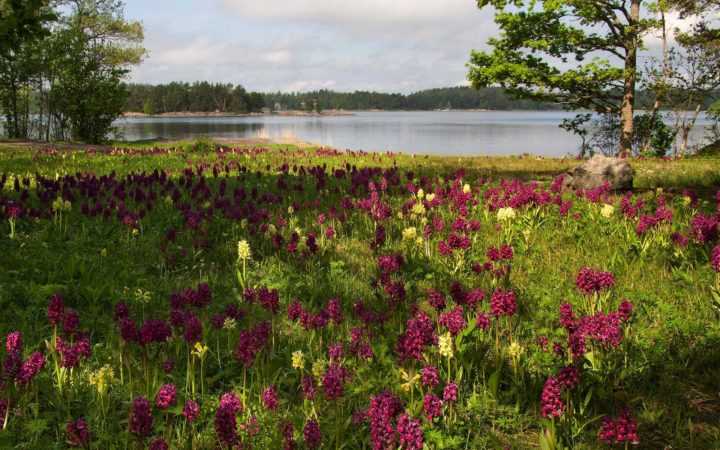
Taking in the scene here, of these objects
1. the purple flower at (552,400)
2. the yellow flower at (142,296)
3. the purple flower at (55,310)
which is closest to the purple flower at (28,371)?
the purple flower at (55,310)

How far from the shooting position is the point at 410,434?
229 cm

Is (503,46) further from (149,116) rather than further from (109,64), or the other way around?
(149,116)

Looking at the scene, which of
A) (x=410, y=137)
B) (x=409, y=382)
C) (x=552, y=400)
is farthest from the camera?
(x=410, y=137)

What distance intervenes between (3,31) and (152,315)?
5.80 metres

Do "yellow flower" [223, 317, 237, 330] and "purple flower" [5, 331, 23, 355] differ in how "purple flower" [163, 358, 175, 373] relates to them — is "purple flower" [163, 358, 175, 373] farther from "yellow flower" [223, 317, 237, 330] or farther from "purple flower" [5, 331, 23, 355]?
"purple flower" [5, 331, 23, 355]

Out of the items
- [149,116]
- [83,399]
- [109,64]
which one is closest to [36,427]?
[83,399]

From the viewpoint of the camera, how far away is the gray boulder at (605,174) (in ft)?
36.8

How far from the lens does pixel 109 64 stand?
4322cm

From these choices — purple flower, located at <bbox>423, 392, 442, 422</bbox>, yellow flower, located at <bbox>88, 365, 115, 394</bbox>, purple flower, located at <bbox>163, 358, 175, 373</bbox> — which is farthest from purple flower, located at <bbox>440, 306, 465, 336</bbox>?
yellow flower, located at <bbox>88, 365, 115, 394</bbox>

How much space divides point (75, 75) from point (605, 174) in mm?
38217

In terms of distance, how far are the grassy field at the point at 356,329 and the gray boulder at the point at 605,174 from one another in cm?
260

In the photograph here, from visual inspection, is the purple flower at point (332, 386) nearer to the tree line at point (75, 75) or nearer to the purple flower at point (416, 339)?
the purple flower at point (416, 339)

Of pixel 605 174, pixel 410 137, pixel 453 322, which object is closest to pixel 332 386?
pixel 453 322

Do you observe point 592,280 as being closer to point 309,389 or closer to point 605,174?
point 309,389
